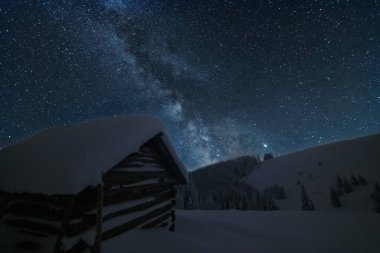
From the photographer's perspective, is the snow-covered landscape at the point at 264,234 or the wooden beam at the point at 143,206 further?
the snow-covered landscape at the point at 264,234

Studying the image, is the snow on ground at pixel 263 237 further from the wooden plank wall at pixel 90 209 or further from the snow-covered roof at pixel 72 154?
the snow-covered roof at pixel 72 154

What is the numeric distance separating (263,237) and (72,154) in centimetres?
859

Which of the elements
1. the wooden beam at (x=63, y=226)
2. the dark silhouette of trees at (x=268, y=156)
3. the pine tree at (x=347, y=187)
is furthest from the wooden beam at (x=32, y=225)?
the dark silhouette of trees at (x=268, y=156)

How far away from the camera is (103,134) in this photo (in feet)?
20.8

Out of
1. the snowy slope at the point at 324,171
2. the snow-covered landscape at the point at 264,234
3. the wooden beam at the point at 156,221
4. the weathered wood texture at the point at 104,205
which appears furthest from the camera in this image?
the snowy slope at the point at 324,171

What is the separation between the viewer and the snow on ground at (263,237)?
6.70 meters

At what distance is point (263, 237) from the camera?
986 centimetres

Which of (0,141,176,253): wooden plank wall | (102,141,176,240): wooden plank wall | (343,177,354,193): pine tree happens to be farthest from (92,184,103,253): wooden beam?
(343,177,354,193): pine tree

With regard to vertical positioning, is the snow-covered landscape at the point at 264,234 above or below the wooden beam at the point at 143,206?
below

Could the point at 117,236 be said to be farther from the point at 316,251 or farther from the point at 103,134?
the point at 316,251

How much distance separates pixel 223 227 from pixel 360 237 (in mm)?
6269

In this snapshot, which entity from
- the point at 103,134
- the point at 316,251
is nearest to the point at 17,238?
the point at 103,134

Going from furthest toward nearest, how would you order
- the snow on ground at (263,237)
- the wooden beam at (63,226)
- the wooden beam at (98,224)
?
the snow on ground at (263,237) < the wooden beam at (98,224) < the wooden beam at (63,226)

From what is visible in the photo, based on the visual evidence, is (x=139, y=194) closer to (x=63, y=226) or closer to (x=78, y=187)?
(x=63, y=226)
